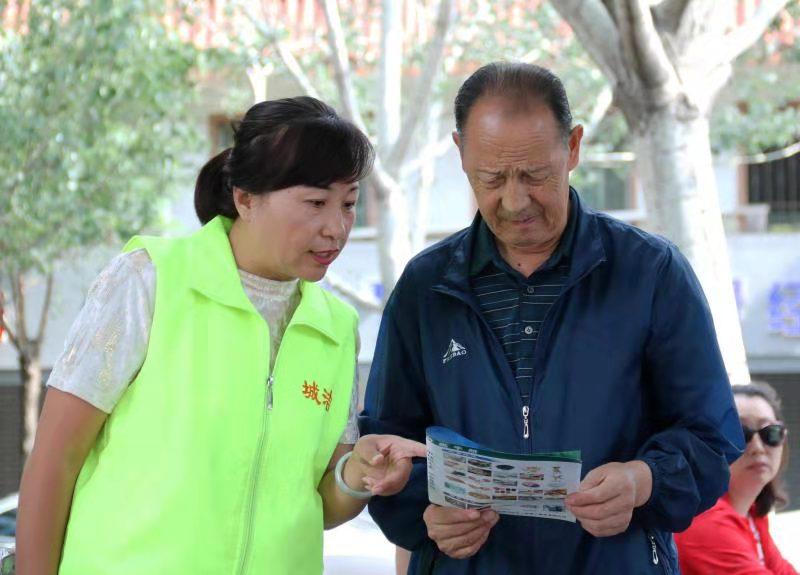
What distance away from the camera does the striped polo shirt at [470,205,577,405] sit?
8.92 feet

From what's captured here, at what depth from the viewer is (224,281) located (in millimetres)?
2762

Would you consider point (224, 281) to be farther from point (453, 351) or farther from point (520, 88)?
point (520, 88)

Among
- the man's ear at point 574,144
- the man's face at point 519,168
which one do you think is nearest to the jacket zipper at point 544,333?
the man's face at point 519,168

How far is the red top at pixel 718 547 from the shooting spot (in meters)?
4.04

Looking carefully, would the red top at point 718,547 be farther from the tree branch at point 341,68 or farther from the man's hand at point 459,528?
the tree branch at point 341,68

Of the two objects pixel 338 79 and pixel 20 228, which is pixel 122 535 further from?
pixel 20 228

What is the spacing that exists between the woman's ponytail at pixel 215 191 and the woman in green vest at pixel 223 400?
51mm

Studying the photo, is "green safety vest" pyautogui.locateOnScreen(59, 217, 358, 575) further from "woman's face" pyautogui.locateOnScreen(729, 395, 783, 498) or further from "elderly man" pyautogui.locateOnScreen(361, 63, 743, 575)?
"woman's face" pyautogui.locateOnScreen(729, 395, 783, 498)

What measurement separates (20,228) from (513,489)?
382 inches

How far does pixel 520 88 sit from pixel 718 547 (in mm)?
1937

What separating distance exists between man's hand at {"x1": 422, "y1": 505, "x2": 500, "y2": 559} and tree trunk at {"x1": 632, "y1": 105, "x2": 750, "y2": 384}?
2972 millimetres

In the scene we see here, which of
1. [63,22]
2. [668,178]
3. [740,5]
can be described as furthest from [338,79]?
[740,5]

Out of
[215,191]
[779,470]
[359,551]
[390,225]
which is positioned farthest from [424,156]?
[215,191]

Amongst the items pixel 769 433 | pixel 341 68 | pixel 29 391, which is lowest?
pixel 29 391
